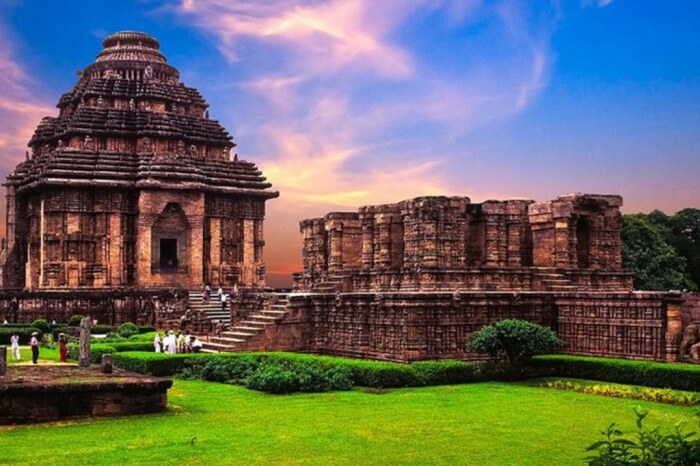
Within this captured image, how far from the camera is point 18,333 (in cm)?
3027

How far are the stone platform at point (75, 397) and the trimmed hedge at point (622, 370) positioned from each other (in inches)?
364

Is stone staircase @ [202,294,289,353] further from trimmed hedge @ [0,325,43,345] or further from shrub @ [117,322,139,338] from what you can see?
trimmed hedge @ [0,325,43,345]

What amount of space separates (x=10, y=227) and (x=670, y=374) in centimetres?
3780

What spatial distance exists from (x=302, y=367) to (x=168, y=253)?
2570cm

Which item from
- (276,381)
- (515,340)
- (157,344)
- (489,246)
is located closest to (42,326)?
(157,344)

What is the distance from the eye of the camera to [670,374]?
17.0 m

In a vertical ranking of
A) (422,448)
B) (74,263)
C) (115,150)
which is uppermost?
(115,150)

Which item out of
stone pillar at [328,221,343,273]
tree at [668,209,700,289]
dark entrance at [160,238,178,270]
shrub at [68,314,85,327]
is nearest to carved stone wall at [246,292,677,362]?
stone pillar at [328,221,343,273]

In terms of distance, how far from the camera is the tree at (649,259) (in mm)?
43281

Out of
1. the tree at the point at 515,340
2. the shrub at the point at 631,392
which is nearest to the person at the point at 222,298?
the tree at the point at 515,340

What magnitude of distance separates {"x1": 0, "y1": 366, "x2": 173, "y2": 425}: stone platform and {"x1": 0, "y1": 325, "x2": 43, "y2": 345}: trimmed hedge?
15522mm

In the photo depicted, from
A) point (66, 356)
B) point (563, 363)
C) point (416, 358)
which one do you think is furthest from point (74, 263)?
point (563, 363)

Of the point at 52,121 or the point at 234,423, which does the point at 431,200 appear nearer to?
the point at 234,423

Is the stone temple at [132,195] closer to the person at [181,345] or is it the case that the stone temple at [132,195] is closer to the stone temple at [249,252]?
the stone temple at [249,252]
